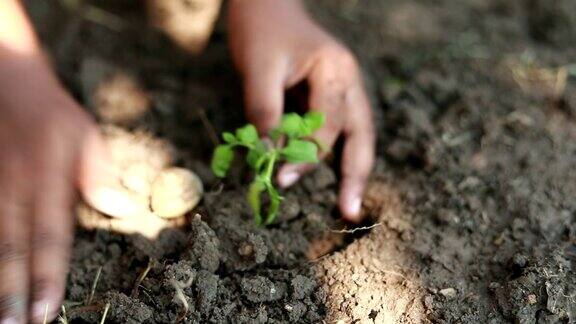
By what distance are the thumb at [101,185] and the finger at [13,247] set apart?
0.19 metres

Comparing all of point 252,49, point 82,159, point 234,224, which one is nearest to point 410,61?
point 252,49

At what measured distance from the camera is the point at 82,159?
2.13 metres

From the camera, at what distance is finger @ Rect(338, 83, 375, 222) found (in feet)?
7.50

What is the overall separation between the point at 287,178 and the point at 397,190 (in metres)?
0.39

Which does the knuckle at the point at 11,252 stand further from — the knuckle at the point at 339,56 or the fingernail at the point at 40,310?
the knuckle at the point at 339,56

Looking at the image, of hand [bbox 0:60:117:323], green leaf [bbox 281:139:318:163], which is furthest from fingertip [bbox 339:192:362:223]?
hand [bbox 0:60:117:323]

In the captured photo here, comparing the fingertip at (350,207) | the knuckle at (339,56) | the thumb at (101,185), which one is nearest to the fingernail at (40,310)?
the thumb at (101,185)

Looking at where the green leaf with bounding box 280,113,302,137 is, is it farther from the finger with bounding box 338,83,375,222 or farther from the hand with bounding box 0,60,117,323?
the hand with bounding box 0,60,117,323

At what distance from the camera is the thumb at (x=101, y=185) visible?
2.11 meters

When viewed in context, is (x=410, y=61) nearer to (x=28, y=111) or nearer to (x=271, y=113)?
(x=271, y=113)

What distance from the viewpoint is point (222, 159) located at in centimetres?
212

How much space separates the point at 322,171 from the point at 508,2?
4.83ft

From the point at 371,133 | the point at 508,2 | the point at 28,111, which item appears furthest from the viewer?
the point at 508,2

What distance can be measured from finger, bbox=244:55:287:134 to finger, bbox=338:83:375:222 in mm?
270
